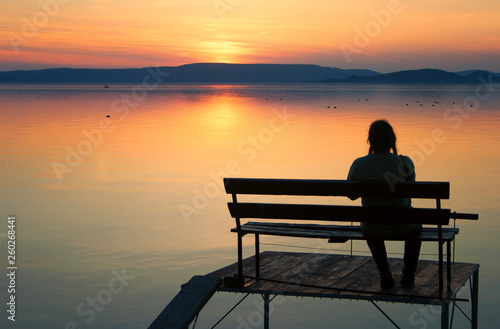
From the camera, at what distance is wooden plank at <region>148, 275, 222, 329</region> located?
228 inches

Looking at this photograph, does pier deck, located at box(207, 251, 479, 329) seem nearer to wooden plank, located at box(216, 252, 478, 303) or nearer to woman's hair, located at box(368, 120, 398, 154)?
wooden plank, located at box(216, 252, 478, 303)

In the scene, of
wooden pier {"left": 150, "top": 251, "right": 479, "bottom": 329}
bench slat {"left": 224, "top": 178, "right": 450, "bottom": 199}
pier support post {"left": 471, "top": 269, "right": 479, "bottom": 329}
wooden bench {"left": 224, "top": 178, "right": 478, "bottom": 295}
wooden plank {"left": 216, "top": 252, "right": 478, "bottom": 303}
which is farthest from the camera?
pier support post {"left": 471, "top": 269, "right": 479, "bottom": 329}

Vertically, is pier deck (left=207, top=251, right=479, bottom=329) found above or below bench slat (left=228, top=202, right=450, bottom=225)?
below

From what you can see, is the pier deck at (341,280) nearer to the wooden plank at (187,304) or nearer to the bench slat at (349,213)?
the wooden plank at (187,304)

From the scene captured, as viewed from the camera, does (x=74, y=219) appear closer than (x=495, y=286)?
No

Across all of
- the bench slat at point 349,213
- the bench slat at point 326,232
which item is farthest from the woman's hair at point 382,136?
the bench slat at point 326,232

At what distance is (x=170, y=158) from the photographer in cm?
2342

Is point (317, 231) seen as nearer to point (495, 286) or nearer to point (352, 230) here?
point (352, 230)

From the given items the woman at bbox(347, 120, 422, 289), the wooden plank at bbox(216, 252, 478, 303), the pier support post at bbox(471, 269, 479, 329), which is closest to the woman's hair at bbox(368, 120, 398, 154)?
the woman at bbox(347, 120, 422, 289)

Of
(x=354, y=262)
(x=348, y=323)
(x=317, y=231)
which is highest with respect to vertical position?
(x=317, y=231)

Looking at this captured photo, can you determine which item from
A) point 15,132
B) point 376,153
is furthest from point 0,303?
point 15,132

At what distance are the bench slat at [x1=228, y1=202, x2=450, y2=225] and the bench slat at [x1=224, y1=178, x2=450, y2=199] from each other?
0.15 m

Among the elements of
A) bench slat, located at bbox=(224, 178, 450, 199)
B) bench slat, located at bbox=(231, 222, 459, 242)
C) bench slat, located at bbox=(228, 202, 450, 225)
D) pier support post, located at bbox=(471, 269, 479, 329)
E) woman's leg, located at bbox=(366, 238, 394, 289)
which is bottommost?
pier support post, located at bbox=(471, 269, 479, 329)

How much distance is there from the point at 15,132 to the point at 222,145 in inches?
432
